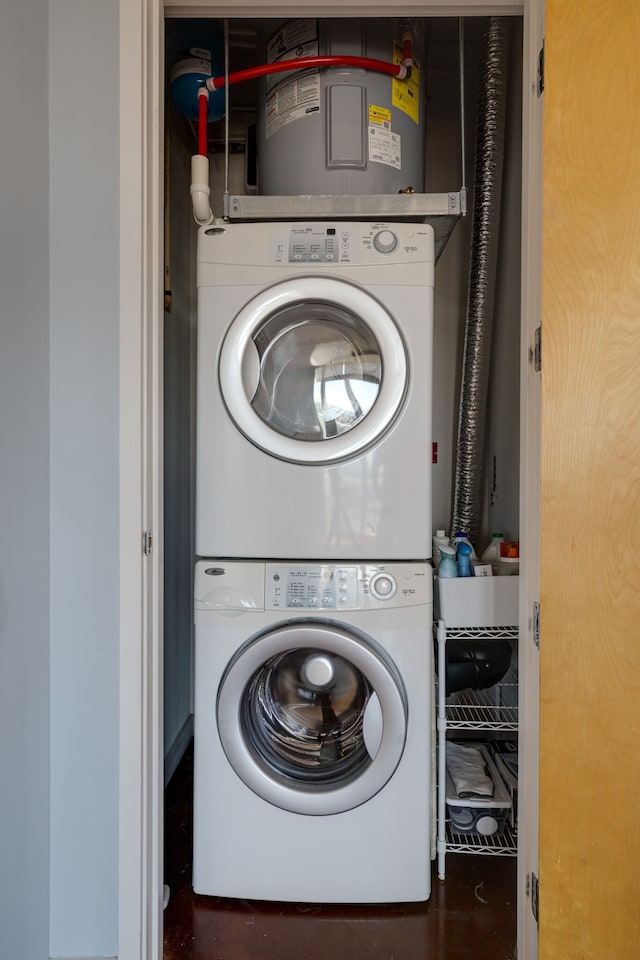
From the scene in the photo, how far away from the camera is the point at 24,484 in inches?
46.5

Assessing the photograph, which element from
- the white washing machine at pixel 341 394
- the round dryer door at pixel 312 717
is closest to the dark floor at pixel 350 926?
the round dryer door at pixel 312 717

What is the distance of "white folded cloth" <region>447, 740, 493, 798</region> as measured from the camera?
168 centimetres

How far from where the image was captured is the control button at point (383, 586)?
1.49m

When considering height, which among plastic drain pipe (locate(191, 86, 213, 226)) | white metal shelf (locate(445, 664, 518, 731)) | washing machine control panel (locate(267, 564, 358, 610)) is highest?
plastic drain pipe (locate(191, 86, 213, 226))

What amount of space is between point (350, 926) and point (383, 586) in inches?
33.7

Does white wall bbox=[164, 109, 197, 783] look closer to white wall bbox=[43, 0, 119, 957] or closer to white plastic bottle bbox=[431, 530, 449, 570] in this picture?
white wall bbox=[43, 0, 119, 957]

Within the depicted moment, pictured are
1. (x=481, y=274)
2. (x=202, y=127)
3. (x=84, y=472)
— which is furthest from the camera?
(x=481, y=274)

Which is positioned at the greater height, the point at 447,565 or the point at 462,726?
the point at 447,565

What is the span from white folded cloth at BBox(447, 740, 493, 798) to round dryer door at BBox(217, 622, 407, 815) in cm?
36

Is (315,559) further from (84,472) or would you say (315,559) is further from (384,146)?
(384,146)

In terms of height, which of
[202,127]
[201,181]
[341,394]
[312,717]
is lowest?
[312,717]

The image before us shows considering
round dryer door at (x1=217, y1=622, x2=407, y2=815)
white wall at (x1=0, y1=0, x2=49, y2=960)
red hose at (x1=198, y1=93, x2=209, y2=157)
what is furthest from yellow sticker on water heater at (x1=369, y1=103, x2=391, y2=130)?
round dryer door at (x1=217, y1=622, x2=407, y2=815)

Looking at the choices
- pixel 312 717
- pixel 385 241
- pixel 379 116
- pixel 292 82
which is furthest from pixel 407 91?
pixel 312 717

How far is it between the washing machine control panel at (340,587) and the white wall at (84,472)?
1.34 ft
